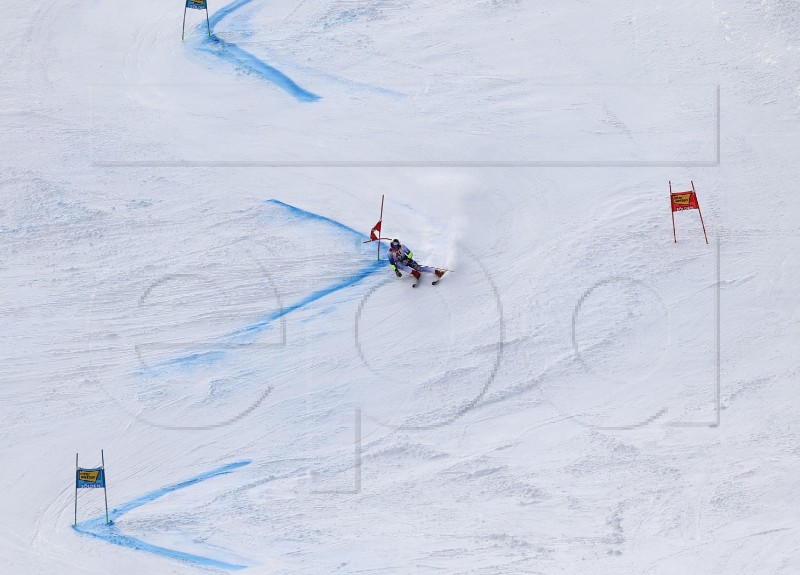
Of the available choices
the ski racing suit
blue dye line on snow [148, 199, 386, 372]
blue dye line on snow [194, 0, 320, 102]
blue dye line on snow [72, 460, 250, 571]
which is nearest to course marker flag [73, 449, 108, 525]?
blue dye line on snow [72, 460, 250, 571]

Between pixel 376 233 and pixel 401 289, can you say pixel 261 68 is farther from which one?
pixel 401 289

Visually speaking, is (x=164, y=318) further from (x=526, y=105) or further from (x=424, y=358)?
(x=526, y=105)

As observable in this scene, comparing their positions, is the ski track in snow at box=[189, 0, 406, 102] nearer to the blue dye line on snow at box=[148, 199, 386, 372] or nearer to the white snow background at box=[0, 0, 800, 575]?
the white snow background at box=[0, 0, 800, 575]

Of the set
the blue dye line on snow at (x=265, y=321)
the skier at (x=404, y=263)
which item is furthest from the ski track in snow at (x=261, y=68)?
the skier at (x=404, y=263)

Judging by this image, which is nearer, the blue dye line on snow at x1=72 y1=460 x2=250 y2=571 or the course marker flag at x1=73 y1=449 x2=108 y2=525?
the course marker flag at x1=73 y1=449 x2=108 y2=525

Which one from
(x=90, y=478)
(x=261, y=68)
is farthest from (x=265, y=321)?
(x=261, y=68)

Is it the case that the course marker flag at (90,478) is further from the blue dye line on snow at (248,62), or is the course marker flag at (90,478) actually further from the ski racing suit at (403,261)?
the blue dye line on snow at (248,62)

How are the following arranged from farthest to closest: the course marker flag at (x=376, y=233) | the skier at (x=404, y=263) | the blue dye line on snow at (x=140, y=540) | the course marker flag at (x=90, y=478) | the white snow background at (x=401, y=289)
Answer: the course marker flag at (x=376, y=233) → the skier at (x=404, y=263) → the white snow background at (x=401, y=289) → the blue dye line on snow at (x=140, y=540) → the course marker flag at (x=90, y=478)
